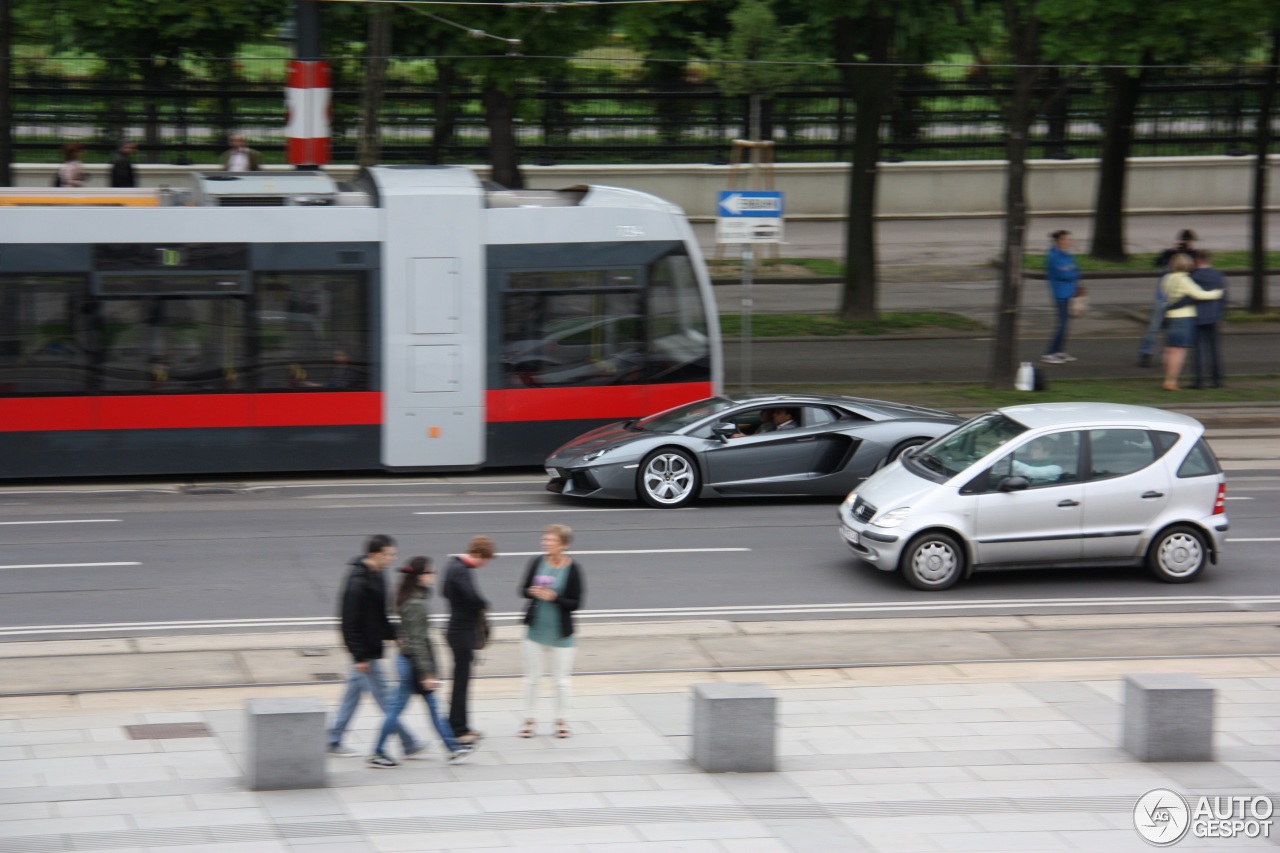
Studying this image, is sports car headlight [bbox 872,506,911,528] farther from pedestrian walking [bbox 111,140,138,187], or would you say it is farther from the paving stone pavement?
pedestrian walking [bbox 111,140,138,187]

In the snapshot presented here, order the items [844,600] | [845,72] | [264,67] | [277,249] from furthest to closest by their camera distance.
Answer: [264,67], [845,72], [277,249], [844,600]

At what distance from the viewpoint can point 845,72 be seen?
2645 centimetres

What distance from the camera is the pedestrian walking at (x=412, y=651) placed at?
28.4ft

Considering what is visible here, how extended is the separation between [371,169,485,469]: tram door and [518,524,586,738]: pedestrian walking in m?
8.76

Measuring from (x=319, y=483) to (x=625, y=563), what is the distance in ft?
17.4

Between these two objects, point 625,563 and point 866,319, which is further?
point 866,319

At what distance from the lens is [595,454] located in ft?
54.1

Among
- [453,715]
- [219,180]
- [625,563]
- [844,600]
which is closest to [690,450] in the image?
[625,563]

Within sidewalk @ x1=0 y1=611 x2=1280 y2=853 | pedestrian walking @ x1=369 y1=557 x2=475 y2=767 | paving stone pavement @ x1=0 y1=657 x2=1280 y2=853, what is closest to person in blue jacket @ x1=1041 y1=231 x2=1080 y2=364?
sidewalk @ x1=0 y1=611 x2=1280 y2=853

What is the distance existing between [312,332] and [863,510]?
23.7 feet

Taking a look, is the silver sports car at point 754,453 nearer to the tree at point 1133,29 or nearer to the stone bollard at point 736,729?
the stone bollard at point 736,729

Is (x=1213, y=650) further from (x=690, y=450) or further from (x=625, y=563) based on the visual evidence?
(x=690, y=450)

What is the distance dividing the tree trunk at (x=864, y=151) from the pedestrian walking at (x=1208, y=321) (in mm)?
5866

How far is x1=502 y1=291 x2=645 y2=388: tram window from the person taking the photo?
18.1 m
